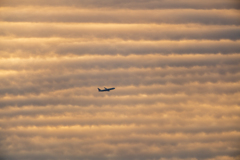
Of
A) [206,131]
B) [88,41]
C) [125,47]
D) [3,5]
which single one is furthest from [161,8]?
[3,5]

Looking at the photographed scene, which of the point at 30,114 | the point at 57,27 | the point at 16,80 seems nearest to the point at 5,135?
the point at 30,114

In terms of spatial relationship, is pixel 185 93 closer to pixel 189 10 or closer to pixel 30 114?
pixel 189 10

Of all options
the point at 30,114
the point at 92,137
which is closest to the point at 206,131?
the point at 92,137

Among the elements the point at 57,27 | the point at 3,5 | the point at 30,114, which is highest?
the point at 3,5

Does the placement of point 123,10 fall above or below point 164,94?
above

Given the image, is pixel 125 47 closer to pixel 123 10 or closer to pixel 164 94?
pixel 123 10

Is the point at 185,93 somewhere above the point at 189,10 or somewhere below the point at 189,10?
below

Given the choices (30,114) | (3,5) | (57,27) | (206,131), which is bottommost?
(206,131)
